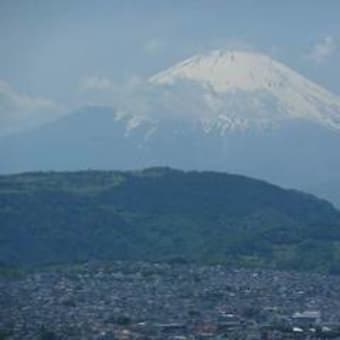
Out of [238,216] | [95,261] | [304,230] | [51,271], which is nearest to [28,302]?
[51,271]

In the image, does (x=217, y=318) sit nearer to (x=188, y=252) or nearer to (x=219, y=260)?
(x=219, y=260)

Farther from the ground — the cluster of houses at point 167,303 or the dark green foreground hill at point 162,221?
the dark green foreground hill at point 162,221

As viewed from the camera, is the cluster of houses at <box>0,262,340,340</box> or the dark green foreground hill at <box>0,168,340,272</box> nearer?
the cluster of houses at <box>0,262,340,340</box>

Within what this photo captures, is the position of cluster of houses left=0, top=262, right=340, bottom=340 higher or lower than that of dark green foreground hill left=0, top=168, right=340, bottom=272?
lower

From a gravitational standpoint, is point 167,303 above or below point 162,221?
below
